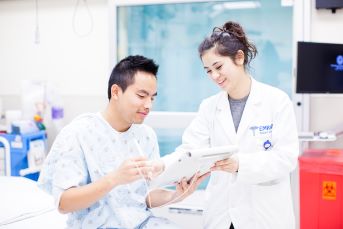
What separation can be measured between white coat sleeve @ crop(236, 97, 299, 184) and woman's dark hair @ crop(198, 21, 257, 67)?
268mm

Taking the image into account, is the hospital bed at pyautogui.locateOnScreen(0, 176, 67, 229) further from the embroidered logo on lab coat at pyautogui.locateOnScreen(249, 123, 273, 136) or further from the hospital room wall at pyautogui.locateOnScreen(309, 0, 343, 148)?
the hospital room wall at pyautogui.locateOnScreen(309, 0, 343, 148)

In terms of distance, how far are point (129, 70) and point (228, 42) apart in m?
0.41

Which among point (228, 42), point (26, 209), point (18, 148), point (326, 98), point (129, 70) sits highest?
point (228, 42)

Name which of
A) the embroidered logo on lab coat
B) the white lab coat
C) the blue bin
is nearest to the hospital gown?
the white lab coat

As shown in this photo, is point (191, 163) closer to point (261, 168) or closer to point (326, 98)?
point (261, 168)

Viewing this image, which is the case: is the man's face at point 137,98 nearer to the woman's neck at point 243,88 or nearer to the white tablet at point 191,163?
the white tablet at point 191,163

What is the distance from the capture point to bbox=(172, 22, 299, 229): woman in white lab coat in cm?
156

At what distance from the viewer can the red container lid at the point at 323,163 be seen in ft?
6.87

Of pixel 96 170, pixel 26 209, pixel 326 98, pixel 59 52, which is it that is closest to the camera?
pixel 96 170

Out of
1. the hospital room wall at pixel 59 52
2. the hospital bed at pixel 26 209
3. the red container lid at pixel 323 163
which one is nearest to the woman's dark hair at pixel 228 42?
the red container lid at pixel 323 163

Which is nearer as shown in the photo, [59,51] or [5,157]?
[5,157]

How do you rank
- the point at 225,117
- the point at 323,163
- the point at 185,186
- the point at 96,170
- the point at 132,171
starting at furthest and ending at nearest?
1. the point at 323,163
2. the point at 225,117
3. the point at 185,186
4. the point at 96,170
5. the point at 132,171

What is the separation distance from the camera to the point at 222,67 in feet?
5.28

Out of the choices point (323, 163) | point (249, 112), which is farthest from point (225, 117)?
point (323, 163)
